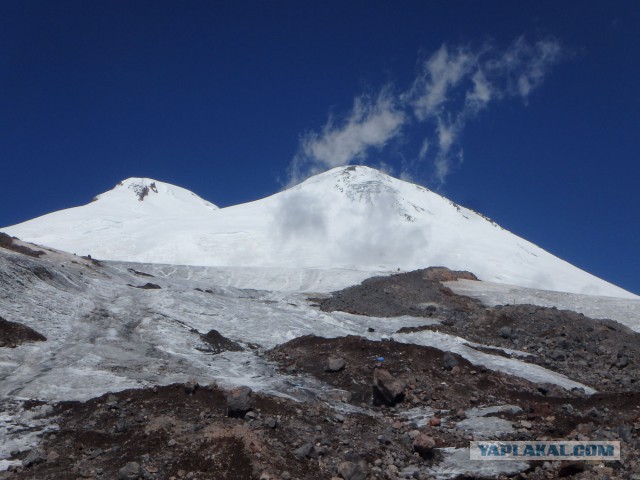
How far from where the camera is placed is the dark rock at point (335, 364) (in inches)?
524

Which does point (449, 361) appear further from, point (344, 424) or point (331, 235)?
point (331, 235)

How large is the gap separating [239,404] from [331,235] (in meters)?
60.6

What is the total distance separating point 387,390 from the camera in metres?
11.6

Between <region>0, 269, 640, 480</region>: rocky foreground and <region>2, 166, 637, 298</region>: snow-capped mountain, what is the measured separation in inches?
1588

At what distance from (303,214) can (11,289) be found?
59.1m

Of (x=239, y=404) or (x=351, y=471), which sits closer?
(x=351, y=471)

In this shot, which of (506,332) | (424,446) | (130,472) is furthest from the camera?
(506,332)

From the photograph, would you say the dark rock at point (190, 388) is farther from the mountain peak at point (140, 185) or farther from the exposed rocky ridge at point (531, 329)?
the mountain peak at point (140, 185)

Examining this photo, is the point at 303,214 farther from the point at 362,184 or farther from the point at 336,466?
the point at 336,466

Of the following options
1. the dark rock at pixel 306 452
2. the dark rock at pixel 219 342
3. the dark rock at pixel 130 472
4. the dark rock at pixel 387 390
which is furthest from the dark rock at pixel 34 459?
the dark rock at pixel 219 342

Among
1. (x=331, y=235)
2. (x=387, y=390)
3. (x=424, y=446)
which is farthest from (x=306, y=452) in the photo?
(x=331, y=235)

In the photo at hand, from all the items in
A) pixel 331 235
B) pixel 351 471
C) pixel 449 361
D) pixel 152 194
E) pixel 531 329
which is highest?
pixel 152 194

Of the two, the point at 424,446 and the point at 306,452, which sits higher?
the point at 424,446

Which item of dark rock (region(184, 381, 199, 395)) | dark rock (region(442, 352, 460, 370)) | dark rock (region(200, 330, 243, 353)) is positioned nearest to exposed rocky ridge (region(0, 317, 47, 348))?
dark rock (region(200, 330, 243, 353))
